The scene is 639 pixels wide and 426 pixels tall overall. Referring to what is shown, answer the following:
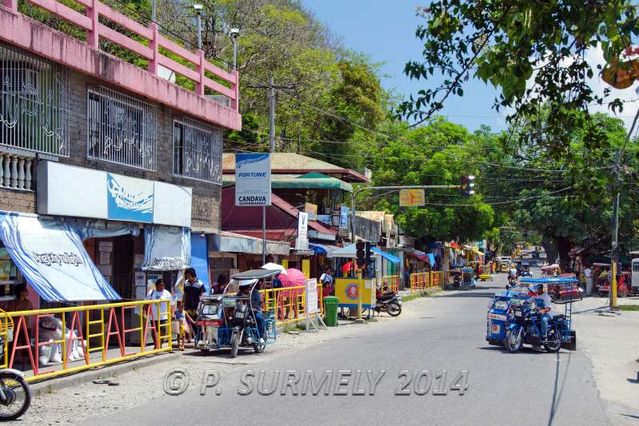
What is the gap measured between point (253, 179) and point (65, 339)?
10.0 m

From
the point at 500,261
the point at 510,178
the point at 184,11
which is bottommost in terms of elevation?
the point at 500,261

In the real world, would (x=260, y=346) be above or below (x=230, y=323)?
below

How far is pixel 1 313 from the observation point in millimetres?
11406

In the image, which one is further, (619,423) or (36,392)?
(36,392)

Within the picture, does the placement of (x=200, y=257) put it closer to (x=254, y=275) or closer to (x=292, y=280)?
(x=254, y=275)

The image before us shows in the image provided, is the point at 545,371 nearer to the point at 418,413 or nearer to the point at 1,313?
the point at 418,413

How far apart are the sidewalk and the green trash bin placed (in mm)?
7396

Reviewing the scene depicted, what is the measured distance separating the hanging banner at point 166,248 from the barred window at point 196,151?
5.46 feet

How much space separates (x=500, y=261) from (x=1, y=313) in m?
105

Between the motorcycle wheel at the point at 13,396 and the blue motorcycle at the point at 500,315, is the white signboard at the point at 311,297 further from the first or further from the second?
the motorcycle wheel at the point at 13,396

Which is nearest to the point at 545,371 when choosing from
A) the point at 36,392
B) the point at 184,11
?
the point at 36,392

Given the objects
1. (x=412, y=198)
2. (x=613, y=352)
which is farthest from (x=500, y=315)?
(x=412, y=198)

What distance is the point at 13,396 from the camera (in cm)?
1002

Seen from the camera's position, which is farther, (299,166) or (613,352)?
(299,166)
